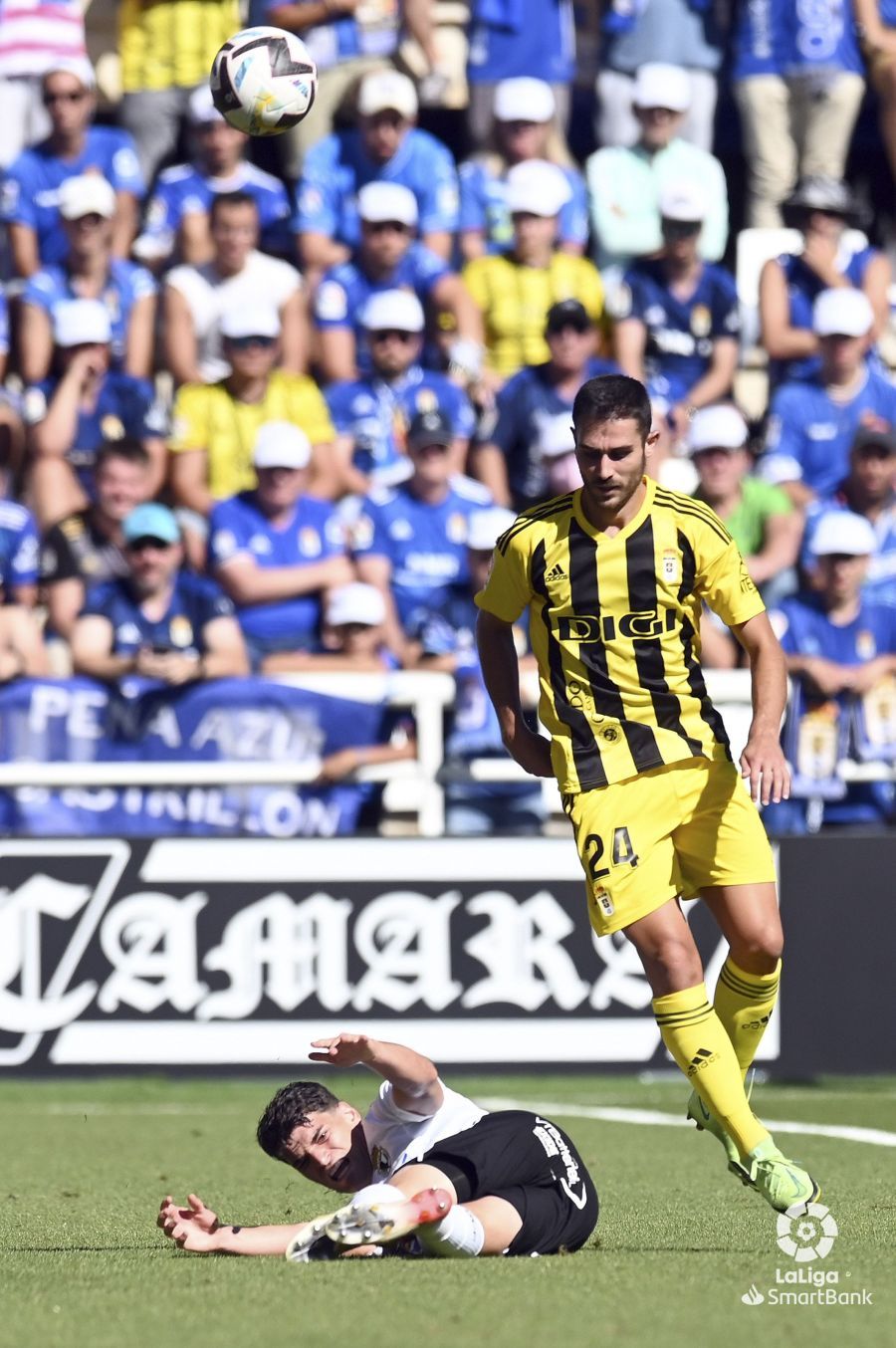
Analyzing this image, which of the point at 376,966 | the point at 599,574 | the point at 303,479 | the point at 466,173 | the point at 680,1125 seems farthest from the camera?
the point at 466,173

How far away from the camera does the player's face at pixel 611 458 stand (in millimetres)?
5734

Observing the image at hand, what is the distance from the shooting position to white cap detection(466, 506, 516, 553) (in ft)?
37.9

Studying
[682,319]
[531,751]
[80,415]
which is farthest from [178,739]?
[531,751]

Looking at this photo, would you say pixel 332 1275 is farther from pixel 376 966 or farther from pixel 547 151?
pixel 547 151

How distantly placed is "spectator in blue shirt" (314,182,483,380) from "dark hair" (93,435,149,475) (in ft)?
4.79

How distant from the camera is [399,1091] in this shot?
217 inches

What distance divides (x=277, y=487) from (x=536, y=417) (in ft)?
5.13

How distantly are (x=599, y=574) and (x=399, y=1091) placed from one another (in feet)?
4.82

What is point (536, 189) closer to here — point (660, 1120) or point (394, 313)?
point (394, 313)

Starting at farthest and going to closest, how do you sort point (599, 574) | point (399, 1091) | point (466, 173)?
1. point (466, 173)
2. point (599, 574)
3. point (399, 1091)

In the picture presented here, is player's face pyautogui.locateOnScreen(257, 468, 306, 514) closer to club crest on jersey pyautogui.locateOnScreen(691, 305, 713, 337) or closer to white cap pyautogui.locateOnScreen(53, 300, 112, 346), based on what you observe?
white cap pyautogui.locateOnScreen(53, 300, 112, 346)

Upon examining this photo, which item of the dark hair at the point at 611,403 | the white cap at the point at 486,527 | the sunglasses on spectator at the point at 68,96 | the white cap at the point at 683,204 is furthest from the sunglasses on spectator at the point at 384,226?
the dark hair at the point at 611,403

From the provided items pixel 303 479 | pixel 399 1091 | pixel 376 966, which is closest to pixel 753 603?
pixel 399 1091

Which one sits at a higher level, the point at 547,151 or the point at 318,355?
the point at 547,151
